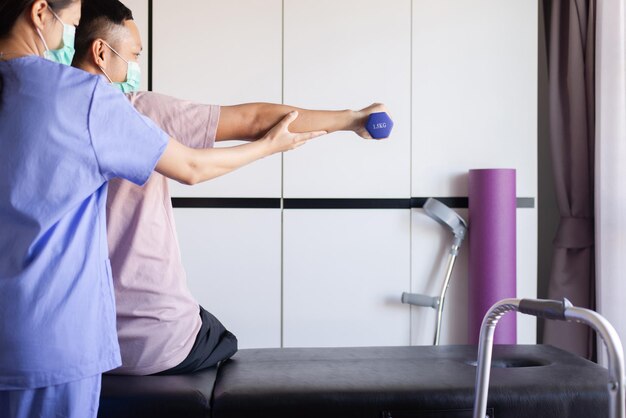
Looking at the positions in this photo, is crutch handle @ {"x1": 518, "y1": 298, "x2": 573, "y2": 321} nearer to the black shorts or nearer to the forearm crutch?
the black shorts

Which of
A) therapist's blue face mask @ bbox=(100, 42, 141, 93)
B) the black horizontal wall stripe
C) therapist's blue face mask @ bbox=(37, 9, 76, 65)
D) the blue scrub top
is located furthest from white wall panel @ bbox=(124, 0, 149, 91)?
the blue scrub top

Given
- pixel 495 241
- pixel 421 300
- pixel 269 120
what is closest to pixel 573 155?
pixel 495 241

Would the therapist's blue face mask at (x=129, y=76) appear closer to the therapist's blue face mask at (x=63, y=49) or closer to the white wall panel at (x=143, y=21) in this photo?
the therapist's blue face mask at (x=63, y=49)

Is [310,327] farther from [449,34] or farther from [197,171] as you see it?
[197,171]

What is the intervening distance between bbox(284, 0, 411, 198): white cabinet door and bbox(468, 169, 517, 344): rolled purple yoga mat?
310mm

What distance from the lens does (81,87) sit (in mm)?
1076

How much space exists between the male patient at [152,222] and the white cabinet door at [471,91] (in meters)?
1.31

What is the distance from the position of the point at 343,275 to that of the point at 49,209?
1899 mm

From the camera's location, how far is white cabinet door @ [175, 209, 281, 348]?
283cm

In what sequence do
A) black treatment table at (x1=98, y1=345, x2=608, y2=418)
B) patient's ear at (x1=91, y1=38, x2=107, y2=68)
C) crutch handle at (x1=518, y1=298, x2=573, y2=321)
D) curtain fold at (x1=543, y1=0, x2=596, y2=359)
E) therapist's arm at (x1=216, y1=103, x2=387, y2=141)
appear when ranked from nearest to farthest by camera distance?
crutch handle at (x1=518, y1=298, x2=573, y2=321) → black treatment table at (x1=98, y1=345, x2=608, y2=418) → patient's ear at (x1=91, y1=38, x2=107, y2=68) → therapist's arm at (x1=216, y1=103, x2=387, y2=141) → curtain fold at (x1=543, y1=0, x2=596, y2=359)

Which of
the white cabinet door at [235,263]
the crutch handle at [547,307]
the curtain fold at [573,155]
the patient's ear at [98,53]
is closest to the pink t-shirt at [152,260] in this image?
the patient's ear at [98,53]

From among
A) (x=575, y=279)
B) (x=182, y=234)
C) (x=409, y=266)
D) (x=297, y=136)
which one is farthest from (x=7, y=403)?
(x=575, y=279)

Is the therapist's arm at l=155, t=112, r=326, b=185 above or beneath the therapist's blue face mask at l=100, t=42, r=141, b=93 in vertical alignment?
beneath

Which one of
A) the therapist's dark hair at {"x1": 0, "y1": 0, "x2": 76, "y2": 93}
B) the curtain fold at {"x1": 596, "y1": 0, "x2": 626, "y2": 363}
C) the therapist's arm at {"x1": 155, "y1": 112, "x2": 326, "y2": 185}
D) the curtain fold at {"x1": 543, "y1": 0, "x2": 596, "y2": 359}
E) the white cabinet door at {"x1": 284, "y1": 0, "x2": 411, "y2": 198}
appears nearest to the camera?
the therapist's dark hair at {"x1": 0, "y1": 0, "x2": 76, "y2": 93}
